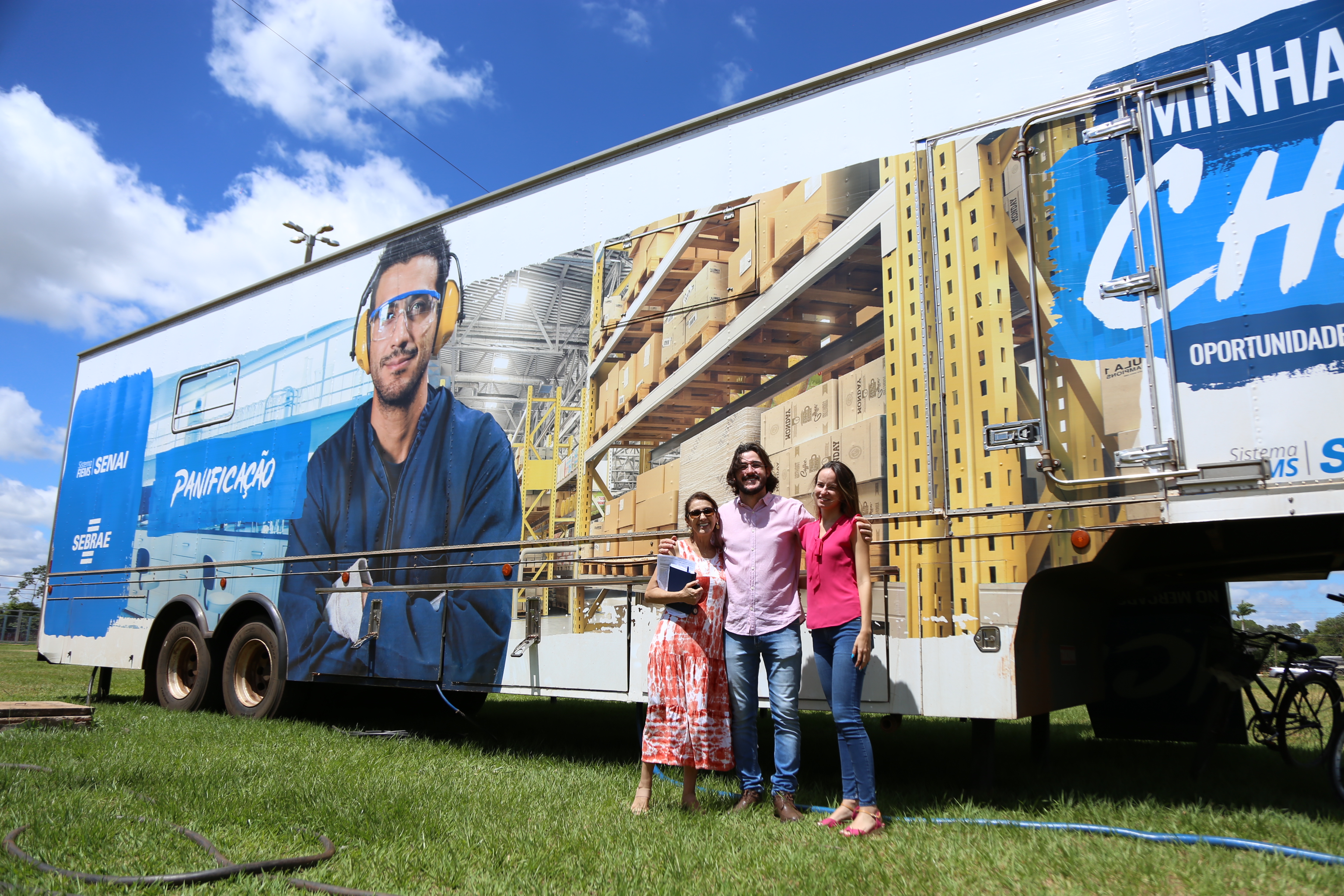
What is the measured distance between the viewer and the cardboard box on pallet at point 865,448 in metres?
3.78

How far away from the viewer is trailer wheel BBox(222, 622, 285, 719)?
6.54 metres

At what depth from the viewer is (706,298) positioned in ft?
14.7

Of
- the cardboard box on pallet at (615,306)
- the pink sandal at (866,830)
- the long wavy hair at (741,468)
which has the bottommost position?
the pink sandal at (866,830)

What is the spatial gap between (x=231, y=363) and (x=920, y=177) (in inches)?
238

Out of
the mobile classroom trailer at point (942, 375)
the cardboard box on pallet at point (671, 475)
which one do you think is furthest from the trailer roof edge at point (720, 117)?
the cardboard box on pallet at point (671, 475)

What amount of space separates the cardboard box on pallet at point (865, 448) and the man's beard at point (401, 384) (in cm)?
303

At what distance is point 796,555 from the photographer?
3705 mm

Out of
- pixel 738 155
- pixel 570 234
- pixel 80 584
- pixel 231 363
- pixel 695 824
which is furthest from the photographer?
pixel 80 584

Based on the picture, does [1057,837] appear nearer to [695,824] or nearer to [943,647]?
[943,647]

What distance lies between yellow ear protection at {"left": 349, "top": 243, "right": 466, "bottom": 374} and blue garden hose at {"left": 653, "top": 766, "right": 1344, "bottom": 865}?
3.66 m

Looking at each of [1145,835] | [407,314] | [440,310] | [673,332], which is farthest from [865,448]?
[407,314]

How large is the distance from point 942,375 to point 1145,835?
1.84 metres

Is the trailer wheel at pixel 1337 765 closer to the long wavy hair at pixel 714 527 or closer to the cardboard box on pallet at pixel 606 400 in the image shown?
the long wavy hair at pixel 714 527

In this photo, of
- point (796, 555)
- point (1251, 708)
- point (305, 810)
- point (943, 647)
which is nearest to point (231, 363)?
point (305, 810)
